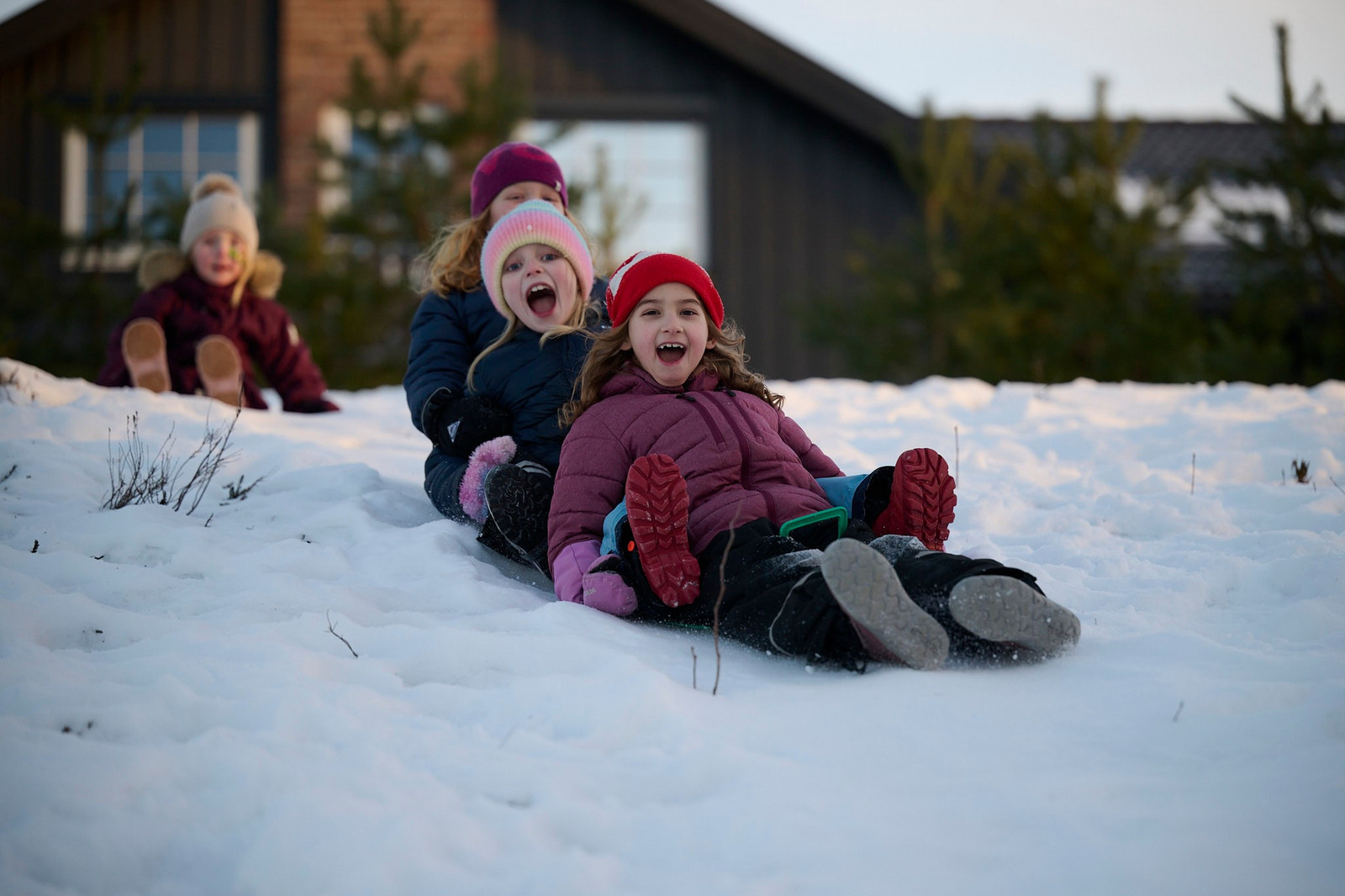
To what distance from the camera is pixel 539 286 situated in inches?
140

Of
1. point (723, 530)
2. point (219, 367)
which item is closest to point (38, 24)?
point (219, 367)

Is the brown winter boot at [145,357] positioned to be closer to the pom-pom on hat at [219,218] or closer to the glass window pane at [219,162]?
the pom-pom on hat at [219,218]

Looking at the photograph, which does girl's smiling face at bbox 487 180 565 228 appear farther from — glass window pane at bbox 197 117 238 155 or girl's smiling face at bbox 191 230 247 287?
glass window pane at bbox 197 117 238 155

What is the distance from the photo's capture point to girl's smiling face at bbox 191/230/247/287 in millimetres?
5770

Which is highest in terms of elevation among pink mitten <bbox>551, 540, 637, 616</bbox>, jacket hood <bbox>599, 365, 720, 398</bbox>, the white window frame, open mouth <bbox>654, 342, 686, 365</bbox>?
the white window frame

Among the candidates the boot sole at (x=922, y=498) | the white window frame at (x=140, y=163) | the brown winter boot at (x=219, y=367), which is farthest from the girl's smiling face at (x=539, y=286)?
the white window frame at (x=140, y=163)

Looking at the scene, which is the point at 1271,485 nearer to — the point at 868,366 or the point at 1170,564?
the point at 1170,564

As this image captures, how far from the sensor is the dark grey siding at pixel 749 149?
39.7ft

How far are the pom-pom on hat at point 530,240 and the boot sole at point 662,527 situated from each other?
1273 millimetres

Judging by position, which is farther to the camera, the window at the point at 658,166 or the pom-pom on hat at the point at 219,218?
the window at the point at 658,166

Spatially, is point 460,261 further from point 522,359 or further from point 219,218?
point 219,218

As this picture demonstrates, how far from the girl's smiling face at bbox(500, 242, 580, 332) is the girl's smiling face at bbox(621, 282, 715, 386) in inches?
Result: 24.4

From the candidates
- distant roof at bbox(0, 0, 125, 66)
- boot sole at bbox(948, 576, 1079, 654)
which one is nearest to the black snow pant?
boot sole at bbox(948, 576, 1079, 654)

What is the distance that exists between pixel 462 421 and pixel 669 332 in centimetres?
86
